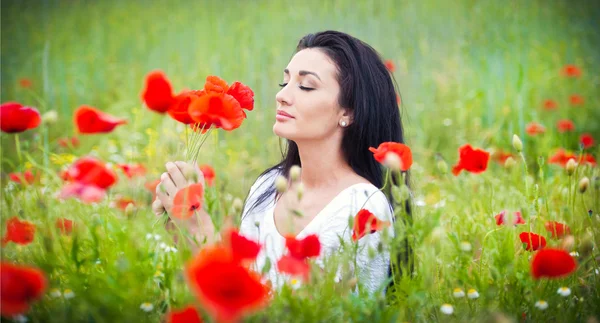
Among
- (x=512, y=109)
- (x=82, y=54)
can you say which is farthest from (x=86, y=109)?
(x=82, y=54)

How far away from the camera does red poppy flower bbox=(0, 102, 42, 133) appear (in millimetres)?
1551

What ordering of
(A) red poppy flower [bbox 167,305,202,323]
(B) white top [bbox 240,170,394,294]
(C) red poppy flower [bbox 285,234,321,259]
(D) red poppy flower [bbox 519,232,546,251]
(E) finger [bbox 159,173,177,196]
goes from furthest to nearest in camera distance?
(B) white top [bbox 240,170,394,294] → (E) finger [bbox 159,173,177,196] → (D) red poppy flower [bbox 519,232,546,251] → (C) red poppy flower [bbox 285,234,321,259] → (A) red poppy flower [bbox 167,305,202,323]

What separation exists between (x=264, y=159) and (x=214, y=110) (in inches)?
84.0

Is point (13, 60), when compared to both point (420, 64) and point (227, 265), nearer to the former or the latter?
point (420, 64)

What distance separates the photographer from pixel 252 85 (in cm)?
440

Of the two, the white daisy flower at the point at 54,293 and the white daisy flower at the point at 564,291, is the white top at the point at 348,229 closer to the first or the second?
the white daisy flower at the point at 564,291

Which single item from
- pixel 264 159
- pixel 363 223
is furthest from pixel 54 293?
pixel 264 159

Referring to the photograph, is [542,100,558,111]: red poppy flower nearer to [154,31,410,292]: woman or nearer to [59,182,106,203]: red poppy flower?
[154,31,410,292]: woman

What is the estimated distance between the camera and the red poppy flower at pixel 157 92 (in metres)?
1.44

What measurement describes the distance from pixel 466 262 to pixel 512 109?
9.17 feet

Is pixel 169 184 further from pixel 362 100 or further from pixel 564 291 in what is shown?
pixel 564 291

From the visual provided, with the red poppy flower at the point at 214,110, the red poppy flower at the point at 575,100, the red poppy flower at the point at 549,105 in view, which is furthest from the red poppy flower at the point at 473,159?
the red poppy flower at the point at 575,100

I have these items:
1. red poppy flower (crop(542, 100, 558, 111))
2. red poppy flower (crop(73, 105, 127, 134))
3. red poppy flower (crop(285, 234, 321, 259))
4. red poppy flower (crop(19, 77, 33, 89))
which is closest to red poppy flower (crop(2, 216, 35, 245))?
red poppy flower (crop(73, 105, 127, 134))

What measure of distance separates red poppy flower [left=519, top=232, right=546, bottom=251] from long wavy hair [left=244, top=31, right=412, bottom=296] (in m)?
0.43
